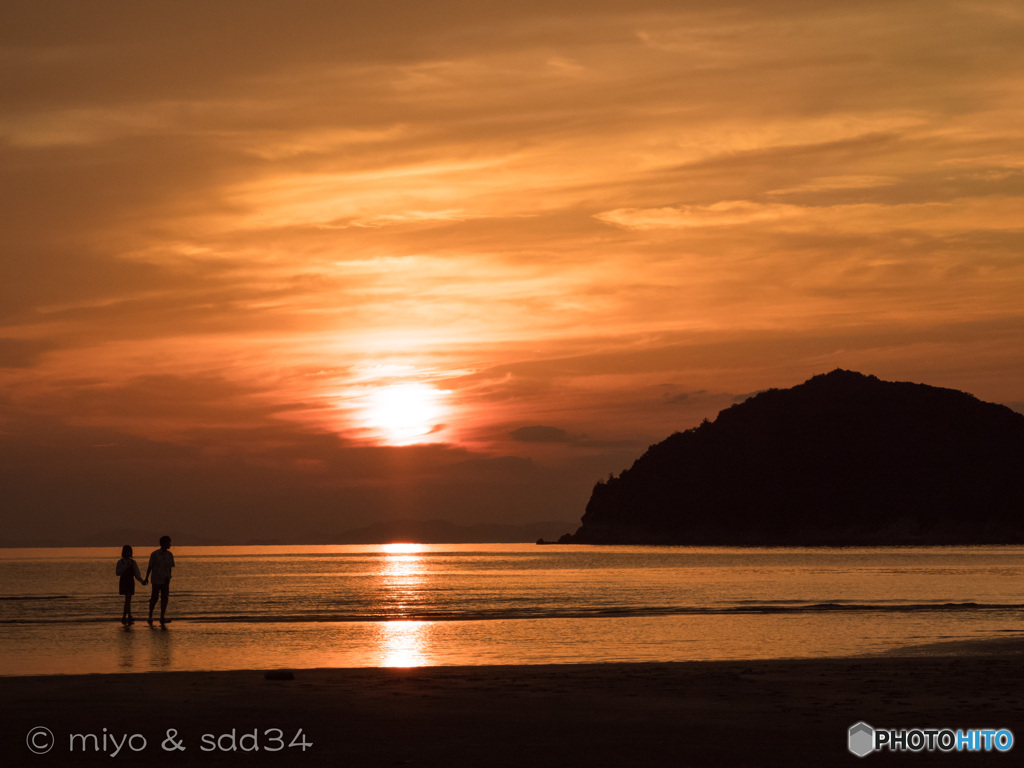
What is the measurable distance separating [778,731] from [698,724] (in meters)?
0.96

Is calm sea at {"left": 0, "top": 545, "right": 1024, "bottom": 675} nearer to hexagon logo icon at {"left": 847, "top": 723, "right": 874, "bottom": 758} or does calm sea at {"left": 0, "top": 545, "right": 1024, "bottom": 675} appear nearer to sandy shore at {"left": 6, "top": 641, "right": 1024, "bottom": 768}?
sandy shore at {"left": 6, "top": 641, "right": 1024, "bottom": 768}

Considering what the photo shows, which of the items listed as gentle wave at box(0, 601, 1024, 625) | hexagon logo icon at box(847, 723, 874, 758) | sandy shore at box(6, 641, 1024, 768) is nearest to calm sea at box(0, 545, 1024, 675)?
gentle wave at box(0, 601, 1024, 625)

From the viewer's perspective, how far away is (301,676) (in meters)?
17.1

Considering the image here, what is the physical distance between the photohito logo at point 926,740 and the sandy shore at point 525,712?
0.18 meters

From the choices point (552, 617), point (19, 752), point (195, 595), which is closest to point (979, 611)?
point (552, 617)

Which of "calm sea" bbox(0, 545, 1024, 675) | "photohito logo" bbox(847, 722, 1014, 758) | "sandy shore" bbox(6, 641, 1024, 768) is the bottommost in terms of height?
"photohito logo" bbox(847, 722, 1014, 758)

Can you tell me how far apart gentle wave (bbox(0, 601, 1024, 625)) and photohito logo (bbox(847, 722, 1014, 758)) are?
79.0 feet

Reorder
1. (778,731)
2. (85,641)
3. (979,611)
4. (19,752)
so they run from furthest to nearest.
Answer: (979,611), (85,641), (778,731), (19,752)

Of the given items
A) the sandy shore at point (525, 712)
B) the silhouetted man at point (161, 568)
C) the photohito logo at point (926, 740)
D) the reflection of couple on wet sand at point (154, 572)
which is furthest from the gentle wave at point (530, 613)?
the photohito logo at point (926, 740)

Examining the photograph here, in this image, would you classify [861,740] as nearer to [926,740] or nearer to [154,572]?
[926,740]

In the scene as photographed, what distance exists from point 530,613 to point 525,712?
25.6m

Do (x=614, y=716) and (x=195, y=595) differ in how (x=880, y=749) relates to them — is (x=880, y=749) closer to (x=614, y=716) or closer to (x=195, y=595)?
(x=614, y=716)

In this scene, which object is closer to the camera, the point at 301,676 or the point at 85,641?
the point at 301,676

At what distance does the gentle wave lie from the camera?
116ft
